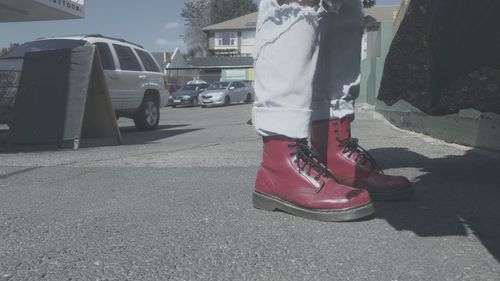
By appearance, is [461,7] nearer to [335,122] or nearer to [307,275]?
[335,122]

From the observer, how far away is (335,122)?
2721 mm

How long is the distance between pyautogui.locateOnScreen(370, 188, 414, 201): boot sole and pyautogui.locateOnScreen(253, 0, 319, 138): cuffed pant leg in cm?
55

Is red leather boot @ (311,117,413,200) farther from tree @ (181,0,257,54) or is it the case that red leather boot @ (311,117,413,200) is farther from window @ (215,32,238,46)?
tree @ (181,0,257,54)

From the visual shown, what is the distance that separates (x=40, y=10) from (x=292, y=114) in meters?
11.1

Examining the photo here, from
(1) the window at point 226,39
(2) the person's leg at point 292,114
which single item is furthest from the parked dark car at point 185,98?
(1) the window at point 226,39

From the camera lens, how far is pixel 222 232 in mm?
2174

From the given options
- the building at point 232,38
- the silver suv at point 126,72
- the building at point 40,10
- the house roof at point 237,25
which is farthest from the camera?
the building at point 232,38

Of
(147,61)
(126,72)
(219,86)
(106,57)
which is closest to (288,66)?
(106,57)

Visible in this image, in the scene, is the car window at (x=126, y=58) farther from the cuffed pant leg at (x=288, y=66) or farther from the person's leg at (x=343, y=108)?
the cuffed pant leg at (x=288, y=66)

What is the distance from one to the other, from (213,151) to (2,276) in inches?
137

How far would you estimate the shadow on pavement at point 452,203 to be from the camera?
84.7 inches

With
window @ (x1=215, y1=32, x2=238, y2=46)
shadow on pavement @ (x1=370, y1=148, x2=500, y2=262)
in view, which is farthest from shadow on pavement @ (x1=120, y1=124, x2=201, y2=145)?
→ window @ (x1=215, y1=32, x2=238, y2=46)

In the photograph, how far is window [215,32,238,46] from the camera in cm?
7838

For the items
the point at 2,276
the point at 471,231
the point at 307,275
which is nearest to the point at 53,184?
the point at 2,276
